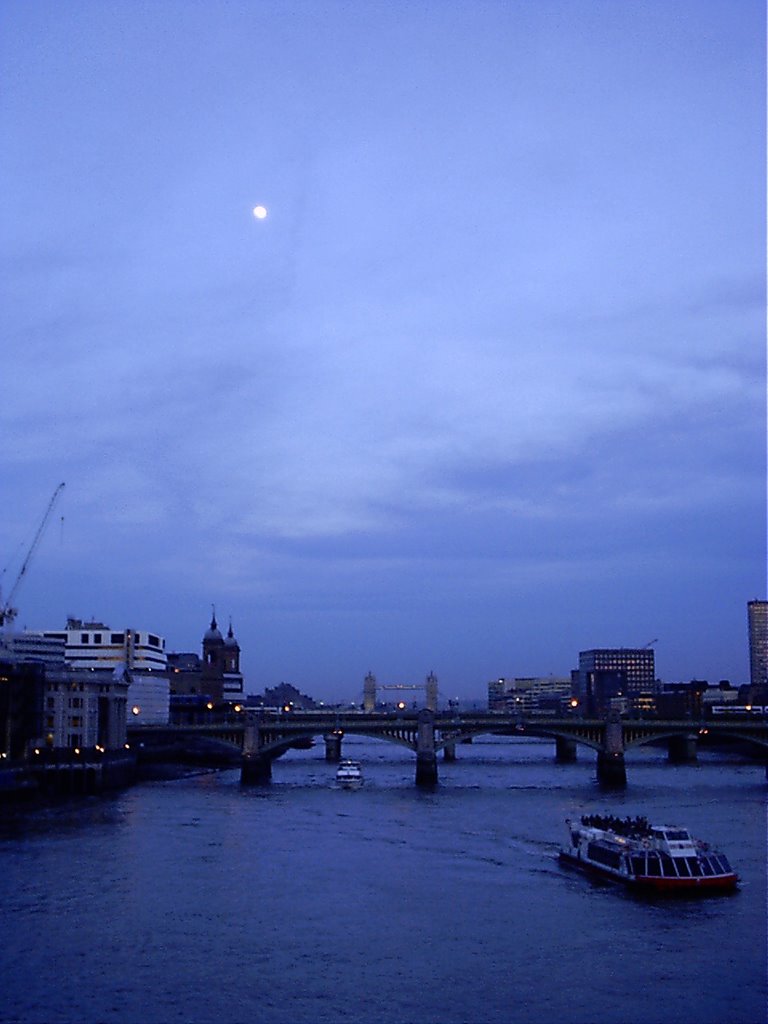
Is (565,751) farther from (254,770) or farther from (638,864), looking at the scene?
(638,864)

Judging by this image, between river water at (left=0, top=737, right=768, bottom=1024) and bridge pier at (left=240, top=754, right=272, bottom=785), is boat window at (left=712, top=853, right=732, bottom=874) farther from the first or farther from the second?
bridge pier at (left=240, top=754, right=272, bottom=785)

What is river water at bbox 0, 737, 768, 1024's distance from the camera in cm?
3831

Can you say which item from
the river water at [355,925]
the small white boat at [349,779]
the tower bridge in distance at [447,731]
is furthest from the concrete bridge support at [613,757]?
the river water at [355,925]

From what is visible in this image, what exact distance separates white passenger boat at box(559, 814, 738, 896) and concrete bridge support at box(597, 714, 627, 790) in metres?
51.8

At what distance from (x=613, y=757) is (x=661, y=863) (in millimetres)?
59185

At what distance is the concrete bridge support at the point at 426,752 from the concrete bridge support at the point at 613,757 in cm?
1697

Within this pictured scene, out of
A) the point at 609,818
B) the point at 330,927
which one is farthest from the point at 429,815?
the point at 330,927

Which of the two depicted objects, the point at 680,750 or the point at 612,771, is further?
the point at 680,750

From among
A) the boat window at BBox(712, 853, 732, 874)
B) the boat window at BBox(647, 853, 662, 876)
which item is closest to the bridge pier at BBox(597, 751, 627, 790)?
the boat window at BBox(712, 853, 732, 874)

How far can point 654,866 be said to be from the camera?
2231 inches

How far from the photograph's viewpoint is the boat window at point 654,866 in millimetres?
56469

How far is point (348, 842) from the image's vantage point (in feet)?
237

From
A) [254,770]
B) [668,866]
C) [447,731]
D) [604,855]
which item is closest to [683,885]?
[668,866]

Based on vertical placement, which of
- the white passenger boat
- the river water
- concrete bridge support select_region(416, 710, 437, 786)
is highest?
concrete bridge support select_region(416, 710, 437, 786)
